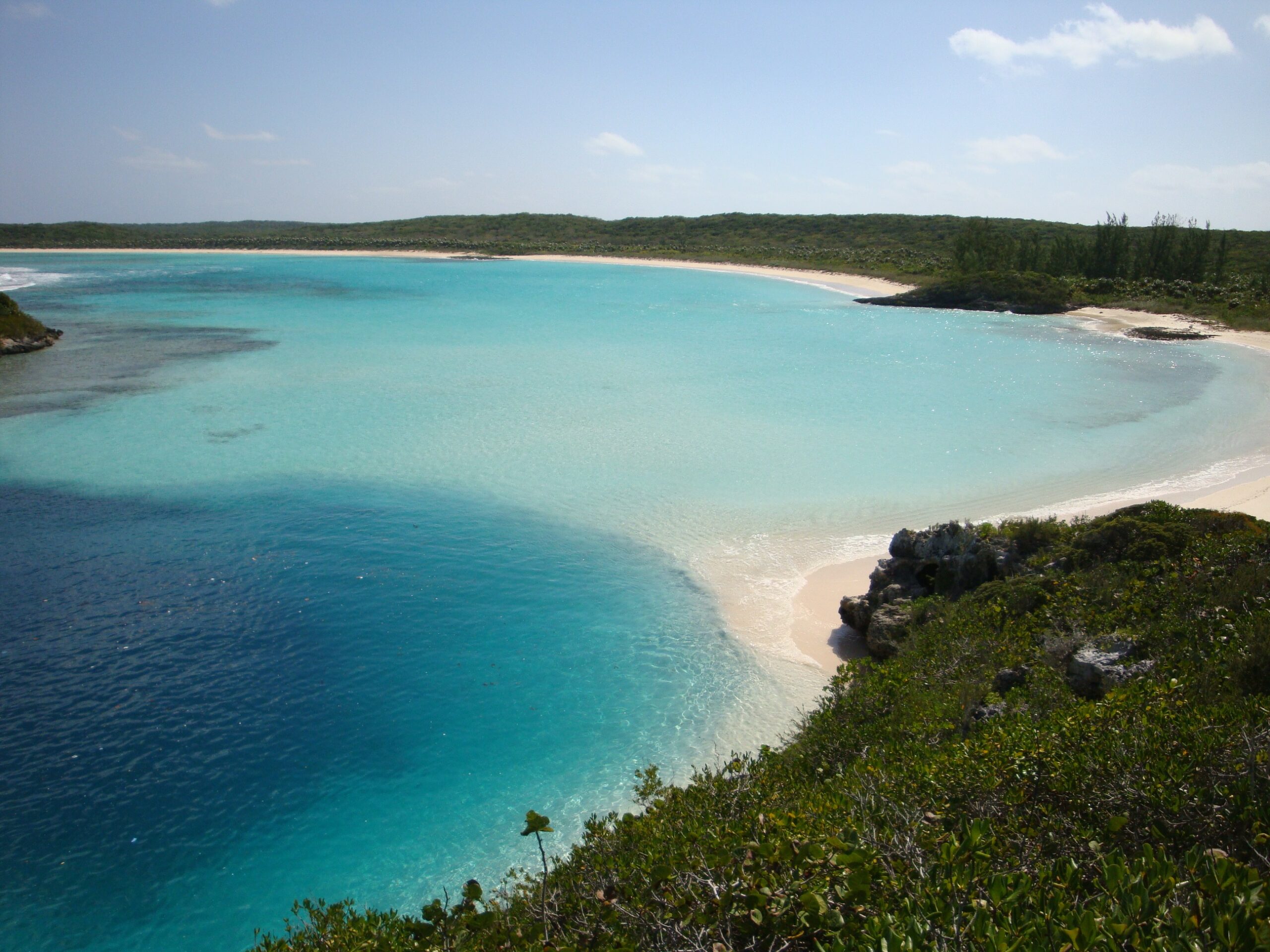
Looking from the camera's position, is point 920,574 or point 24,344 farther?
point 24,344

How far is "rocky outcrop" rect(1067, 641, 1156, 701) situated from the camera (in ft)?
20.2

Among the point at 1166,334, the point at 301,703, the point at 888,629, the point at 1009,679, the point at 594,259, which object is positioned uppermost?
the point at 594,259

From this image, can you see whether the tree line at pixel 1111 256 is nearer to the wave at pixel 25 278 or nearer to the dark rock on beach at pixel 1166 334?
the dark rock on beach at pixel 1166 334

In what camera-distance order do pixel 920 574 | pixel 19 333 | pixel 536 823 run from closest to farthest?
pixel 536 823 → pixel 920 574 → pixel 19 333

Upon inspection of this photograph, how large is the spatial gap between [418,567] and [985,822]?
8.96m

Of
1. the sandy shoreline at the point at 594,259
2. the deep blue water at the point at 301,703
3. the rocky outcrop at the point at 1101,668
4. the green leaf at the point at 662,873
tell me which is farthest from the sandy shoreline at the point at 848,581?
the sandy shoreline at the point at 594,259

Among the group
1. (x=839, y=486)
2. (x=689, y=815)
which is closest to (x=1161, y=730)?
(x=689, y=815)

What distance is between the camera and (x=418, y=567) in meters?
11.5

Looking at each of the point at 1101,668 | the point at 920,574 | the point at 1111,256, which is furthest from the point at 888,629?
the point at 1111,256

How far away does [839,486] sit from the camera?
14.9 meters

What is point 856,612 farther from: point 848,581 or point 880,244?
point 880,244

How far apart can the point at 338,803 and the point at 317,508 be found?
738 cm

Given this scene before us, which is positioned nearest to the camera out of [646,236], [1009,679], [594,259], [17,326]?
[1009,679]

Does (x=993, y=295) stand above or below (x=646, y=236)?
below
